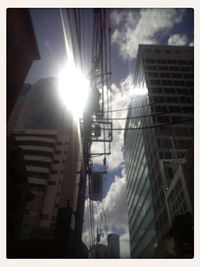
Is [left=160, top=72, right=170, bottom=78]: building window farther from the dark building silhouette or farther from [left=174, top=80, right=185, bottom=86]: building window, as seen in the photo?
the dark building silhouette

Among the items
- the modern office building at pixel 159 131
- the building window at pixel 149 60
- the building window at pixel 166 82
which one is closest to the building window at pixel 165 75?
the modern office building at pixel 159 131

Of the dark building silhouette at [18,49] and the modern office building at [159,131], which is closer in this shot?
the dark building silhouette at [18,49]

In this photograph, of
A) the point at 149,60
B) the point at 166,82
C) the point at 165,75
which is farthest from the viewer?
the point at 149,60

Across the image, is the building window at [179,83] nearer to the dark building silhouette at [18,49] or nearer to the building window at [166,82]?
the building window at [166,82]

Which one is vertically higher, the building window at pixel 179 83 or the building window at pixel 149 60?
the building window at pixel 149 60

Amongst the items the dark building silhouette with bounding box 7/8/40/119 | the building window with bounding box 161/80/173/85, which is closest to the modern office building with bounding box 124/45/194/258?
the building window with bounding box 161/80/173/85

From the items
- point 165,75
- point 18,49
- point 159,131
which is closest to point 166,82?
point 165,75

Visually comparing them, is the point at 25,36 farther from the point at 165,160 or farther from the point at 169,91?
the point at 169,91

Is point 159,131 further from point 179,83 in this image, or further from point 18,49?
point 18,49

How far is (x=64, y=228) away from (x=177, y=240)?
612 cm

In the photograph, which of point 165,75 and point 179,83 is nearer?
point 179,83

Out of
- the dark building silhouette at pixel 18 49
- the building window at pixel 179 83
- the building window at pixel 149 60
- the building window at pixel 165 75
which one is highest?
the building window at pixel 149 60

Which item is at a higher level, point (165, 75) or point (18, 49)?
point (165, 75)

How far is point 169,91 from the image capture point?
50.8 meters
